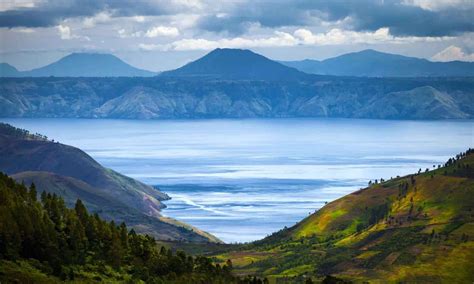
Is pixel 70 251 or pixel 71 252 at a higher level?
pixel 70 251

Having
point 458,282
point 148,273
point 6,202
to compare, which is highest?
point 6,202

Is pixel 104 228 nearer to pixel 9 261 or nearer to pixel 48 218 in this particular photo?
pixel 48 218

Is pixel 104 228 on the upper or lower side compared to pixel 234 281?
upper

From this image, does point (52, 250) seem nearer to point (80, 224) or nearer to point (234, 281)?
point (80, 224)

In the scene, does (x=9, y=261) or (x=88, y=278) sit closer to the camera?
(x=9, y=261)

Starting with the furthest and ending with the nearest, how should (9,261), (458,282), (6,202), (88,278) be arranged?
(458,282), (6,202), (88,278), (9,261)

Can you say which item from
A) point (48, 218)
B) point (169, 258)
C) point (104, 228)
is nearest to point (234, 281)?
point (169, 258)

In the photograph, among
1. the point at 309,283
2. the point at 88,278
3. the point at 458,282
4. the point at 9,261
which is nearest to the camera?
the point at 9,261
